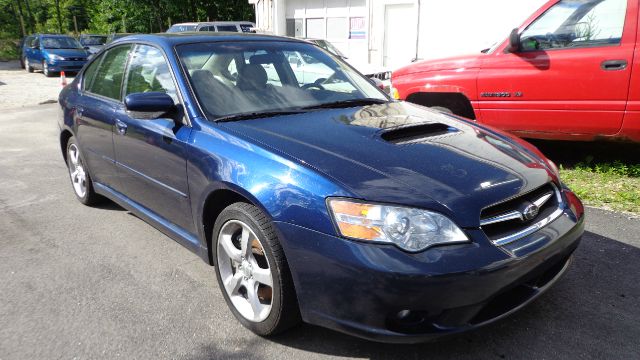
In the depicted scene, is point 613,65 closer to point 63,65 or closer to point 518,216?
point 518,216

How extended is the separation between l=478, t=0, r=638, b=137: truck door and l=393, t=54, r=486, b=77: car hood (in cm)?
17

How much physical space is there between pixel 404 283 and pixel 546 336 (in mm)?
1098

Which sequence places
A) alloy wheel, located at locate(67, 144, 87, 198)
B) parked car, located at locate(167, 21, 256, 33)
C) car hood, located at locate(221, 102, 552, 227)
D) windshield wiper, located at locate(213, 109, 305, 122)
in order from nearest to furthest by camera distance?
1. car hood, located at locate(221, 102, 552, 227)
2. windshield wiper, located at locate(213, 109, 305, 122)
3. alloy wheel, located at locate(67, 144, 87, 198)
4. parked car, located at locate(167, 21, 256, 33)

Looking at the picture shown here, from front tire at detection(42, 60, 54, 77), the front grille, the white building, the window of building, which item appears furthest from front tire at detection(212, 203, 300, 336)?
front tire at detection(42, 60, 54, 77)

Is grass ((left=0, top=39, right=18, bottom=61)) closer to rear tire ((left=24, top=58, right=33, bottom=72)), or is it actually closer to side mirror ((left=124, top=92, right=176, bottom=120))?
rear tire ((left=24, top=58, right=33, bottom=72))

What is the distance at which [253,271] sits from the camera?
2.74 meters

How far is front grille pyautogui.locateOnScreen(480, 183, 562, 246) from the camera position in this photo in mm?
2340

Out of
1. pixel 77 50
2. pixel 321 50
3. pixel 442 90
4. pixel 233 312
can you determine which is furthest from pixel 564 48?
pixel 77 50

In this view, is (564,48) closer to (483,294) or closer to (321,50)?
(321,50)

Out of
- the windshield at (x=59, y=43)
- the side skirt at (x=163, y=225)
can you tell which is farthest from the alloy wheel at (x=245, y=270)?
the windshield at (x=59, y=43)

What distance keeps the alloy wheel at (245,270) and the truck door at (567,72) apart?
3961mm

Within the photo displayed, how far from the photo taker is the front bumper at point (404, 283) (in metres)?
2.14

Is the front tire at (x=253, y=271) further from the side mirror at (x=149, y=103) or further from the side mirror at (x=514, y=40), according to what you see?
the side mirror at (x=514, y=40)

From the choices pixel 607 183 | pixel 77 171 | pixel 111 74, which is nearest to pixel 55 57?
pixel 77 171
